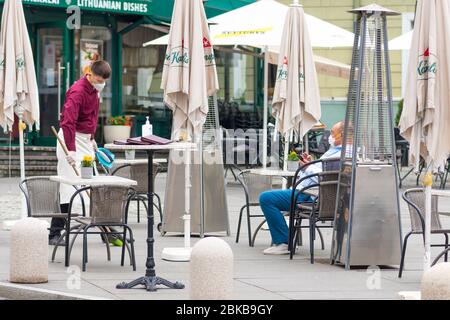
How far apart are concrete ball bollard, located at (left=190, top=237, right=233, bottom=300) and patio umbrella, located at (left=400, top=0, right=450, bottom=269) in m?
2.09

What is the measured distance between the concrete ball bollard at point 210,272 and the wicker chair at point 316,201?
298 centimetres

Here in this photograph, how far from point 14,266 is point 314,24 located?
10359mm

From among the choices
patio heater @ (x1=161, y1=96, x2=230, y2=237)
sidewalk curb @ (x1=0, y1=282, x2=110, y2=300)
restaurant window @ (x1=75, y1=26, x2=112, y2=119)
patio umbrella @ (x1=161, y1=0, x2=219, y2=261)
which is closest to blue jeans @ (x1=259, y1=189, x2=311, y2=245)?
patio umbrella @ (x1=161, y1=0, x2=219, y2=261)

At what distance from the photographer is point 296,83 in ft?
45.2

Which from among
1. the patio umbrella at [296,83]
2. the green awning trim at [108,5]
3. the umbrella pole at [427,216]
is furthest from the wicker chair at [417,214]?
the green awning trim at [108,5]

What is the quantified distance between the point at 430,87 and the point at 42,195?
14.5ft

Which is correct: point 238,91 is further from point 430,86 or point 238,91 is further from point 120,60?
point 430,86

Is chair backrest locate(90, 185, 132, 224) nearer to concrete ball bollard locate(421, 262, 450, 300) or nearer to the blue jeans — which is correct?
the blue jeans

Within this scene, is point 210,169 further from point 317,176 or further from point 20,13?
point 20,13

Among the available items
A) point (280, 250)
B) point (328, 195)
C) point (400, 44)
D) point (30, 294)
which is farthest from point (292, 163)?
point (400, 44)

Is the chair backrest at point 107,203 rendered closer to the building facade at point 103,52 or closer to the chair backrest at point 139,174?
the chair backrest at point 139,174

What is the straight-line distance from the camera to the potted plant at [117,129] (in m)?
25.2

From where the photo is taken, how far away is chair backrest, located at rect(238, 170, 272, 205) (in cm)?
1338
